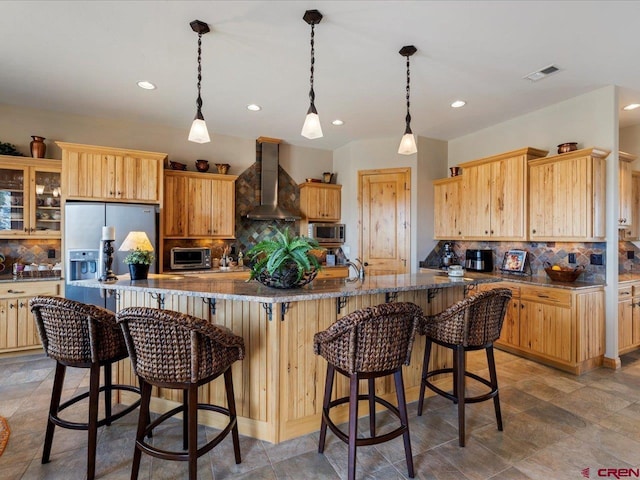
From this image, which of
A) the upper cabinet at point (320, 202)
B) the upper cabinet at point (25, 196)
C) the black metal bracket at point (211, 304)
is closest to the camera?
the black metal bracket at point (211, 304)

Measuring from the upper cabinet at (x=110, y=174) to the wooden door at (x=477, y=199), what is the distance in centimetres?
428

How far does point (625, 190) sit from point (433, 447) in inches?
156

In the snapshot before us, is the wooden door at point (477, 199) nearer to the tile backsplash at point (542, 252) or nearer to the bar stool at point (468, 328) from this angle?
the tile backsplash at point (542, 252)

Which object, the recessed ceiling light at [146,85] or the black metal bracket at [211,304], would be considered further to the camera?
the recessed ceiling light at [146,85]

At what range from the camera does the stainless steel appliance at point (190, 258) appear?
14.8 feet

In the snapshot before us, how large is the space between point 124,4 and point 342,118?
2739mm

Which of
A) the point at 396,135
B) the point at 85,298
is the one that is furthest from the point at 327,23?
the point at 85,298

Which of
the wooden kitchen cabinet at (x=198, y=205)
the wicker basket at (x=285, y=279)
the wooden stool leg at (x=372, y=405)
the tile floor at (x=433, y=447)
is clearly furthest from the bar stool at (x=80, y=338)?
the wooden kitchen cabinet at (x=198, y=205)

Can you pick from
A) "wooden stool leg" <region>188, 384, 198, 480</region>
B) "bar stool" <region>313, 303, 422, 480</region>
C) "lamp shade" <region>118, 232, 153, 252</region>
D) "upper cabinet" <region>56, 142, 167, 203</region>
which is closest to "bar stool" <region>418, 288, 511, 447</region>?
"bar stool" <region>313, 303, 422, 480</region>

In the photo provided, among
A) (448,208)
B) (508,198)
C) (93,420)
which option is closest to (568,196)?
(508,198)

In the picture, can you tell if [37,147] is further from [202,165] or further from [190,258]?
[190,258]

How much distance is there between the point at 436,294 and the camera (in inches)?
109

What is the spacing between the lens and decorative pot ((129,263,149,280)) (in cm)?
254

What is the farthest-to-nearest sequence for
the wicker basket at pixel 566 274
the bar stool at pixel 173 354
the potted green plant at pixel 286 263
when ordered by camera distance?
the wicker basket at pixel 566 274 < the potted green plant at pixel 286 263 < the bar stool at pixel 173 354
